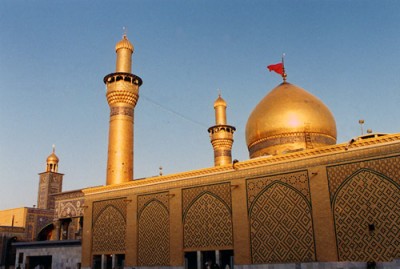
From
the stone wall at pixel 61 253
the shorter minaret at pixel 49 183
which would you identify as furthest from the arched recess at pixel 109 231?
the shorter minaret at pixel 49 183

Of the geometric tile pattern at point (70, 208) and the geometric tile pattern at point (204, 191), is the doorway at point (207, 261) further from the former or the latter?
the geometric tile pattern at point (70, 208)

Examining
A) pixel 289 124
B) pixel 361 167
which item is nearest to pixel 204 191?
→ pixel 289 124

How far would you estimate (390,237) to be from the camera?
292 inches

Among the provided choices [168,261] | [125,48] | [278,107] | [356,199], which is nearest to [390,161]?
[356,199]

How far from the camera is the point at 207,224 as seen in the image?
1018 cm

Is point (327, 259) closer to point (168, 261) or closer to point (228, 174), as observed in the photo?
point (228, 174)

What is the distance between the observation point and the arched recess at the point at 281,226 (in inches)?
335

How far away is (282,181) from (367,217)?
2.03 meters

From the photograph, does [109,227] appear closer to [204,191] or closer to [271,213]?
[204,191]

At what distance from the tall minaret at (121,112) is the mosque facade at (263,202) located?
38 millimetres

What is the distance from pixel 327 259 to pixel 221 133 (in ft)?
43.7

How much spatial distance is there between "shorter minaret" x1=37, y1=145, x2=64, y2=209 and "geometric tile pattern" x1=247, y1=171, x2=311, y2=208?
79.5 ft

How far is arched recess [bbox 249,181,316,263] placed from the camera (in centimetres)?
851

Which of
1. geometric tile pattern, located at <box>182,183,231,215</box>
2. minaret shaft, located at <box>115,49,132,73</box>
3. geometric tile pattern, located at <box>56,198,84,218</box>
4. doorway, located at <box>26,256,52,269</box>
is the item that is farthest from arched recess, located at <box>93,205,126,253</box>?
geometric tile pattern, located at <box>56,198,84,218</box>
